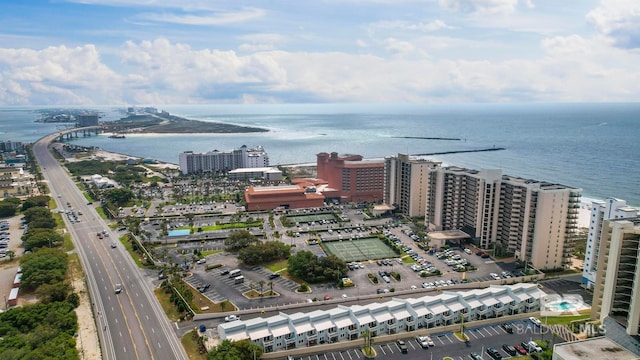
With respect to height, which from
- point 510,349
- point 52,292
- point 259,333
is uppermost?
point 52,292

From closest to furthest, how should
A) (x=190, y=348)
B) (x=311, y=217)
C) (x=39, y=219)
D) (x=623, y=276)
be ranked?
(x=623, y=276) < (x=190, y=348) < (x=39, y=219) < (x=311, y=217)

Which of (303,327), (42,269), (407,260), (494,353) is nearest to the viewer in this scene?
(494,353)

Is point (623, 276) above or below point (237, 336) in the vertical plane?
above

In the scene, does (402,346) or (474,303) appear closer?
(402,346)

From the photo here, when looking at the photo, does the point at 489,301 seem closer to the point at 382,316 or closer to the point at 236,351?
the point at 382,316

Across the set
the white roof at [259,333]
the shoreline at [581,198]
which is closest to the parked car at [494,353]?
the white roof at [259,333]

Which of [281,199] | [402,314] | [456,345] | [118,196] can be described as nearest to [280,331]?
[402,314]

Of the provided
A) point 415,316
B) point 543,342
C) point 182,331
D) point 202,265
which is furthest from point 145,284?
point 543,342
